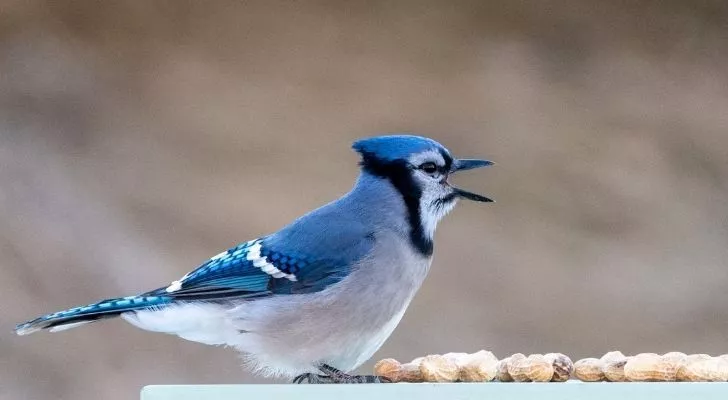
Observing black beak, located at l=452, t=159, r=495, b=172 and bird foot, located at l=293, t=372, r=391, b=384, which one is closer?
bird foot, located at l=293, t=372, r=391, b=384

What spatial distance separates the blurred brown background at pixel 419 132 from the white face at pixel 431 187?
2.97 feet

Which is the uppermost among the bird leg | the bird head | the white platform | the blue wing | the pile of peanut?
the bird head

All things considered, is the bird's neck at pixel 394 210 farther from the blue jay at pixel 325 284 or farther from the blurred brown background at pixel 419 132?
the blurred brown background at pixel 419 132

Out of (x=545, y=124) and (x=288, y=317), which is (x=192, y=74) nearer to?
(x=545, y=124)

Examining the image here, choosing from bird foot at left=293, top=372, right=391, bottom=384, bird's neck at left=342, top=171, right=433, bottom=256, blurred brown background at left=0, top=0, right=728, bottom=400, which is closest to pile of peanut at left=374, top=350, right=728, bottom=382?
bird foot at left=293, top=372, right=391, bottom=384

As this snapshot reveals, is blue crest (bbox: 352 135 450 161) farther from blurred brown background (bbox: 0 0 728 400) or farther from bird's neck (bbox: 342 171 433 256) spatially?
blurred brown background (bbox: 0 0 728 400)

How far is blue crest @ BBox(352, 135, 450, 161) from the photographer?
1197 mm

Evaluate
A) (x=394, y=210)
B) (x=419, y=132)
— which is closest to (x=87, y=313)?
(x=394, y=210)

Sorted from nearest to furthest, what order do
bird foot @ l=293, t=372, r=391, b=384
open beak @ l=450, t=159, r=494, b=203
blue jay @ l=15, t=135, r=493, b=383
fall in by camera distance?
bird foot @ l=293, t=372, r=391, b=384 → blue jay @ l=15, t=135, r=493, b=383 → open beak @ l=450, t=159, r=494, b=203

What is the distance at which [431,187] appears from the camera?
121 cm

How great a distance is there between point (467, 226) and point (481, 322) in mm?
210

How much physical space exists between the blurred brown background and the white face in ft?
2.97

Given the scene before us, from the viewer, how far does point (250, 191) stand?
2133 mm

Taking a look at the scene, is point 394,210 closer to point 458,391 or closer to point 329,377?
point 329,377
